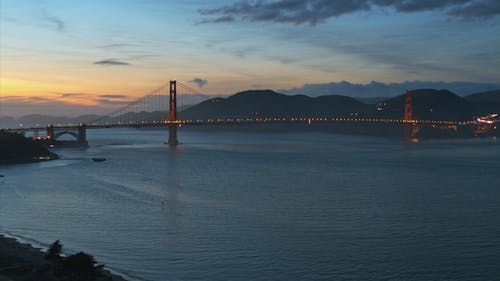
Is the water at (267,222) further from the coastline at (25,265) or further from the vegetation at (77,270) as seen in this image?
the vegetation at (77,270)

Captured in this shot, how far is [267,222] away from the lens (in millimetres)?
13836

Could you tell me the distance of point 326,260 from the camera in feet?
33.9

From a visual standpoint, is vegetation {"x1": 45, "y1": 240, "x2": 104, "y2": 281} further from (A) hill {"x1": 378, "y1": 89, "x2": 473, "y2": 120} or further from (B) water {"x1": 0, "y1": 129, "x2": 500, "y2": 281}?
(A) hill {"x1": 378, "y1": 89, "x2": 473, "y2": 120}

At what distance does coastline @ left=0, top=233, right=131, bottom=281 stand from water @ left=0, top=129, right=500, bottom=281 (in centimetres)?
76

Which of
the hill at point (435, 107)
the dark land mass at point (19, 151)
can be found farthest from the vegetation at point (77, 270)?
the hill at point (435, 107)

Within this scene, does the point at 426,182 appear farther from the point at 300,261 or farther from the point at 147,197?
the point at 300,261

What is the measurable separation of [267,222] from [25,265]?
631cm

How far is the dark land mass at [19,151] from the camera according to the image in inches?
1225

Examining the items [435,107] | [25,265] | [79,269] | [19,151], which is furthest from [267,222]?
[435,107]

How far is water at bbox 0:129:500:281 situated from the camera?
395 inches

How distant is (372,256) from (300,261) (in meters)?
1.43

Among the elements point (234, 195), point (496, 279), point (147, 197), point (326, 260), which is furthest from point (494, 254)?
point (147, 197)

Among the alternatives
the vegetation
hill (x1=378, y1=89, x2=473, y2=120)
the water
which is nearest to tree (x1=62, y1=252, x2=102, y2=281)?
the vegetation

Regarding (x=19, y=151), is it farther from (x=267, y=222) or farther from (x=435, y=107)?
(x=435, y=107)
